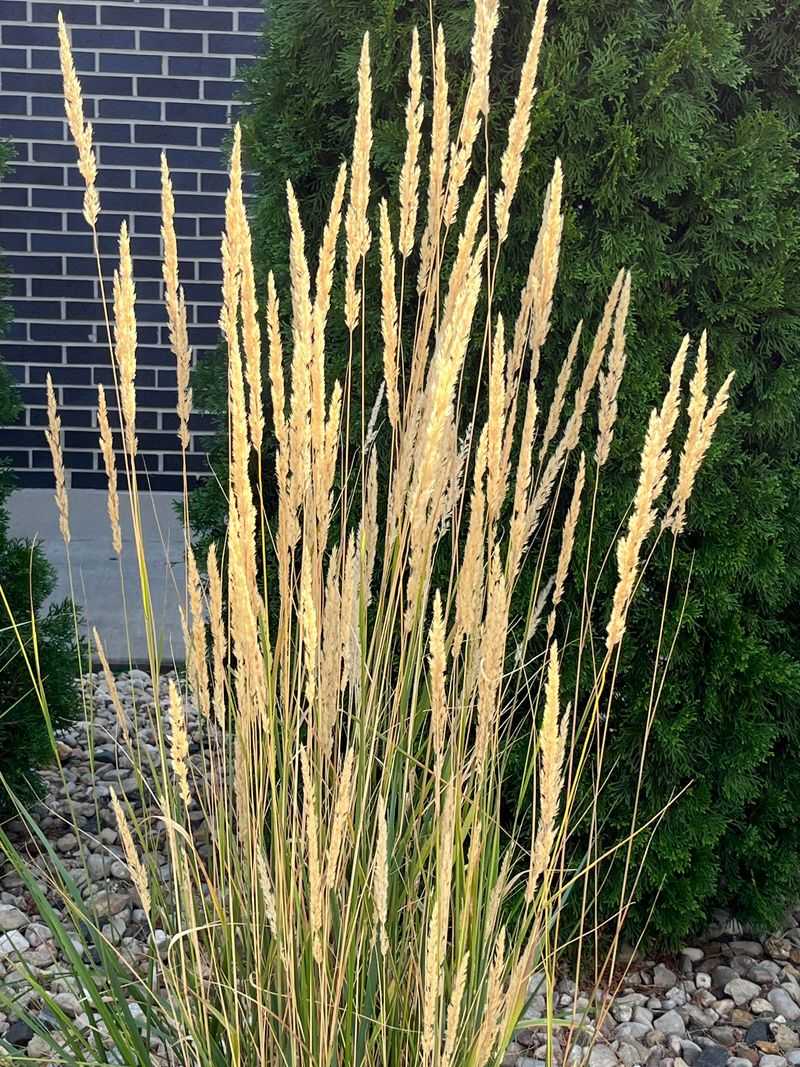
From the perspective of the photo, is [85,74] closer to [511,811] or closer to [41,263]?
[41,263]

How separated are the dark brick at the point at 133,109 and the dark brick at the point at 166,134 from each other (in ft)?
0.16

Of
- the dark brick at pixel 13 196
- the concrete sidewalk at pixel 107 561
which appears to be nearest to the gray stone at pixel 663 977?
the concrete sidewalk at pixel 107 561

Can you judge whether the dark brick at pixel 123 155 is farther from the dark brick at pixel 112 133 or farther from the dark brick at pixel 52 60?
the dark brick at pixel 52 60

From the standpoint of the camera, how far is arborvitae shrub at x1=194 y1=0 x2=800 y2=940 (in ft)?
7.63

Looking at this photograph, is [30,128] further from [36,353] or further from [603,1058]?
[603,1058]

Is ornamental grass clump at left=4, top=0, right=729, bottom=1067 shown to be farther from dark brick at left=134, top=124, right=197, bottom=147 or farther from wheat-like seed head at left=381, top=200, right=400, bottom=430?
dark brick at left=134, top=124, right=197, bottom=147

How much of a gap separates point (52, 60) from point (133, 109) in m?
0.45

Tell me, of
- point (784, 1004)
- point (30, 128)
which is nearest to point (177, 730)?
point (784, 1004)

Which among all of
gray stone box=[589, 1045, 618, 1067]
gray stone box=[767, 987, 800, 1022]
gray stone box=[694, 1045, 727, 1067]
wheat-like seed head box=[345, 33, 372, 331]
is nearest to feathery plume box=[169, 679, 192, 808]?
wheat-like seed head box=[345, 33, 372, 331]

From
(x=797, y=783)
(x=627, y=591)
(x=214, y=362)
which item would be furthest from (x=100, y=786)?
(x=627, y=591)

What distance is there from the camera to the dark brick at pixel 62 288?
19.5 feet

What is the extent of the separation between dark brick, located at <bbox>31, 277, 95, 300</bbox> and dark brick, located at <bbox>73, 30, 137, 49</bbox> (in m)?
1.10

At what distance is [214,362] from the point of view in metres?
2.94

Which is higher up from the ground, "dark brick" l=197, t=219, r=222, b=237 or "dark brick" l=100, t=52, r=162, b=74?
"dark brick" l=100, t=52, r=162, b=74
